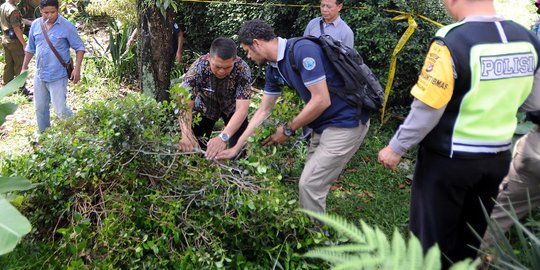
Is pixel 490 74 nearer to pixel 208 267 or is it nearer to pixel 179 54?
pixel 208 267

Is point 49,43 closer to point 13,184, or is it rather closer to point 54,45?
point 54,45

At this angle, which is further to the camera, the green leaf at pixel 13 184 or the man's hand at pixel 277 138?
the man's hand at pixel 277 138

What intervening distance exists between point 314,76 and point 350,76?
0.96 ft

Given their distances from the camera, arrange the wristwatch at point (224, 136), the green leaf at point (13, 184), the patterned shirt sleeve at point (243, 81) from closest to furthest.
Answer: the green leaf at point (13, 184)
the wristwatch at point (224, 136)
the patterned shirt sleeve at point (243, 81)

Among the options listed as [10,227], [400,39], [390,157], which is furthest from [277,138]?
[400,39]

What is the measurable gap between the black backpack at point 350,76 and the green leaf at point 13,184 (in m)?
1.76

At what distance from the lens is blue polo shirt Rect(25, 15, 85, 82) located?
5949mm

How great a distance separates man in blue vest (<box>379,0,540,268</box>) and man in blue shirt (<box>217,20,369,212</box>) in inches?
30.0

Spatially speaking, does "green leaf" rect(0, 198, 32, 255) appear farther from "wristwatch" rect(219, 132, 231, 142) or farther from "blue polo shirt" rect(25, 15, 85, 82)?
"blue polo shirt" rect(25, 15, 85, 82)

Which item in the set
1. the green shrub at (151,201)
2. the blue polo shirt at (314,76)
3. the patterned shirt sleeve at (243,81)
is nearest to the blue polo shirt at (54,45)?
the green shrub at (151,201)

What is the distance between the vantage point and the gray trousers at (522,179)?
3213 mm

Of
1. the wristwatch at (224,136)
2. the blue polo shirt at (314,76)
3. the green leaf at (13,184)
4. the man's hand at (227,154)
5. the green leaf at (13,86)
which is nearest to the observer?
the green leaf at (13,184)

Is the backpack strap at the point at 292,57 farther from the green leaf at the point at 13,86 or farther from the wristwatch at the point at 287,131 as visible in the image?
the green leaf at the point at 13,86

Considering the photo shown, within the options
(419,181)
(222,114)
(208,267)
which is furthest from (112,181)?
(419,181)
